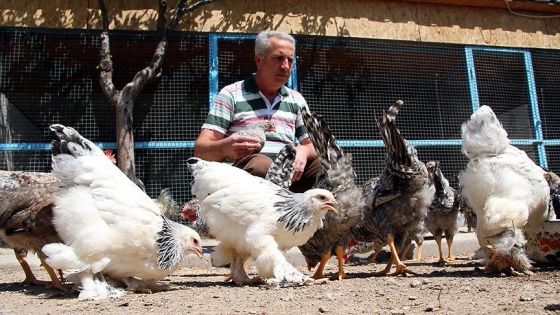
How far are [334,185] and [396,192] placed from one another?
65 cm

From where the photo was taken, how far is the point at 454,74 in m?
8.73

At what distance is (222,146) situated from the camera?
3.60m

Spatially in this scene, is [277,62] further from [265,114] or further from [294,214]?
[294,214]

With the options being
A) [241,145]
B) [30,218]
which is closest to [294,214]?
[241,145]

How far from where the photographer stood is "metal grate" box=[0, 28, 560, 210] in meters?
7.41

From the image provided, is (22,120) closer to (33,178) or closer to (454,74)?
(33,178)

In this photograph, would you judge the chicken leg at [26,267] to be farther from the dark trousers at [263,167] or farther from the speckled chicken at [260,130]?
the speckled chicken at [260,130]

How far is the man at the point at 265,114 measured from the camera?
3.75 metres

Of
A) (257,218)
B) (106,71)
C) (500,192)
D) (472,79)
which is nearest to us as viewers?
(257,218)

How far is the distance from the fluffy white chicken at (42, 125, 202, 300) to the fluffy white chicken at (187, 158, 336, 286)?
0.32 metres

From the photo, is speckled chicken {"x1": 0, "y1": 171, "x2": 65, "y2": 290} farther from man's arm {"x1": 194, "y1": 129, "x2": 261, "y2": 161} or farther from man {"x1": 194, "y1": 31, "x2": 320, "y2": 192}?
man {"x1": 194, "y1": 31, "x2": 320, "y2": 192}

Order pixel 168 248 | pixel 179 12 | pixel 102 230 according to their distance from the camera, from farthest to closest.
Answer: pixel 179 12, pixel 168 248, pixel 102 230

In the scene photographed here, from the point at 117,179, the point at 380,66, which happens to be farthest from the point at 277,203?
the point at 380,66

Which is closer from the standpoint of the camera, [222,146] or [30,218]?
[30,218]
